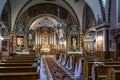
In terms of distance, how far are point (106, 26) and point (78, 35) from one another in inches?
416

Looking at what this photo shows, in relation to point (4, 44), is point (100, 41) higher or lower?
higher

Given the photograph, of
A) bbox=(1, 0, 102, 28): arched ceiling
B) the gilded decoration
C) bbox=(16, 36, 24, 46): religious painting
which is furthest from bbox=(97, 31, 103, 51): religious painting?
bbox=(16, 36, 24, 46): religious painting

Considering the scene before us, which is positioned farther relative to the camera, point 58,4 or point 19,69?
point 58,4

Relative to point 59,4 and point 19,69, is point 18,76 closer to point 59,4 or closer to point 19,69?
point 19,69

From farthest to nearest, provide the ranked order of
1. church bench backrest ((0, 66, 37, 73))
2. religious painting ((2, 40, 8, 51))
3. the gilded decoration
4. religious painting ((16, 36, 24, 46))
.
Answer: the gilded decoration
religious painting ((16, 36, 24, 46))
religious painting ((2, 40, 8, 51))
church bench backrest ((0, 66, 37, 73))

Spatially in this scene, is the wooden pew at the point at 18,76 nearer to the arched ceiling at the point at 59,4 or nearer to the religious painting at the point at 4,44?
the arched ceiling at the point at 59,4

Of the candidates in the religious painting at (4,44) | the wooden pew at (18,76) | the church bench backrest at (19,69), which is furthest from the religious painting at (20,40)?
the wooden pew at (18,76)

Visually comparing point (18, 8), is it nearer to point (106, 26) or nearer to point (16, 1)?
point (16, 1)

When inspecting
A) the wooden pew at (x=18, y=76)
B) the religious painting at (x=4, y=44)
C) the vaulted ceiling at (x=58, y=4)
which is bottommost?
the wooden pew at (x=18, y=76)

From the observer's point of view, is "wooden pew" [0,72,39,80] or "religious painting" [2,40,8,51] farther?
"religious painting" [2,40,8,51]

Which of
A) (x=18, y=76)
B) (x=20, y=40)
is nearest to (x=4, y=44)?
(x=20, y=40)

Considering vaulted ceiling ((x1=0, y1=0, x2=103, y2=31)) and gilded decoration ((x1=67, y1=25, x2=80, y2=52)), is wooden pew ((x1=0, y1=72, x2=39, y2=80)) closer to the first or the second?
vaulted ceiling ((x1=0, y1=0, x2=103, y2=31))

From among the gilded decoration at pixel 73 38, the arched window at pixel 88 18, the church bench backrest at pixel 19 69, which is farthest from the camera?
the gilded decoration at pixel 73 38

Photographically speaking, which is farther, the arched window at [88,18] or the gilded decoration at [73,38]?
the gilded decoration at [73,38]
